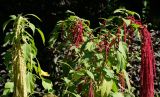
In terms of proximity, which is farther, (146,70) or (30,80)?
(30,80)

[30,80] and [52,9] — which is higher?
[52,9]

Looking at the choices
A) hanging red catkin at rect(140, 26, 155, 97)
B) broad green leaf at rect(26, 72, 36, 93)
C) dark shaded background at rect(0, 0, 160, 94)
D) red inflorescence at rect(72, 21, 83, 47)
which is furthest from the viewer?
dark shaded background at rect(0, 0, 160, 94)

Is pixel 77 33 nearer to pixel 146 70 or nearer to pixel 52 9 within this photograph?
pixel 146 70

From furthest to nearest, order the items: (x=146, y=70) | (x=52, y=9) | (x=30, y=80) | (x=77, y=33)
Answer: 1. (x=52, y=9)
2. (x=77, y=33)
3. (x=30, y=80)
4. (x=146, y=70)

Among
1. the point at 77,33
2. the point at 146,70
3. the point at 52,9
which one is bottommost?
the point at 146,70

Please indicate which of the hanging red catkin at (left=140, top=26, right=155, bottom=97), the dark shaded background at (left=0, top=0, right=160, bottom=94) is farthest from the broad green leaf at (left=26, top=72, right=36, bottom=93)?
the dark shaded background at (left=0, top=0, right=160, bottom=94)

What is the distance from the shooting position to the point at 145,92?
3.32m

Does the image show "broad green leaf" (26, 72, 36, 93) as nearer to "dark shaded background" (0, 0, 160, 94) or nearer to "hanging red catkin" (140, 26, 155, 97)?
"hanging red catkin" (140, 26, 155, 97)

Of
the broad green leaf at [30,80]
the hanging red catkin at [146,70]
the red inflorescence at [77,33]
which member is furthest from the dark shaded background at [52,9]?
the hanging red catkin at [146,70]

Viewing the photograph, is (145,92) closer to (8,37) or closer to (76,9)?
(8,37)

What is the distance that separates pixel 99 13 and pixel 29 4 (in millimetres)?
1246

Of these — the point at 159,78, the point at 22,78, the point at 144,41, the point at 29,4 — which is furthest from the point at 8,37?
the point at 29,4

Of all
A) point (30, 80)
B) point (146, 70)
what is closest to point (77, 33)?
point (30, 80)

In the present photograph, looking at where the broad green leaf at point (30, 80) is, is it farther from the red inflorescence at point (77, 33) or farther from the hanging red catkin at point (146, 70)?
the hanging red catkin at point (146, 70)
